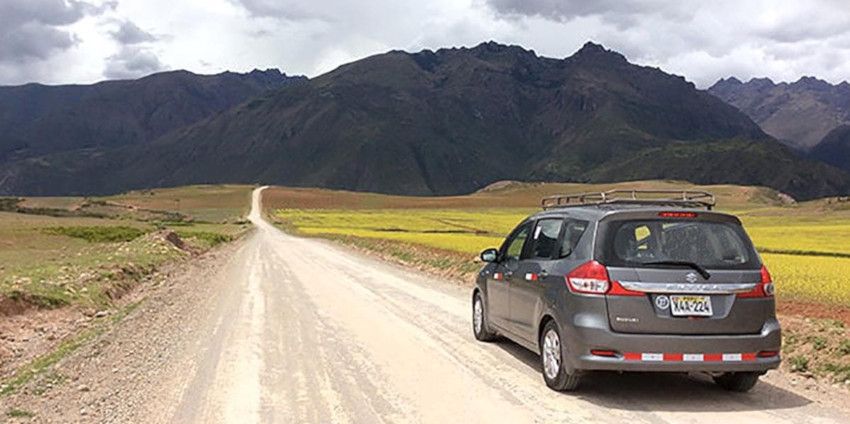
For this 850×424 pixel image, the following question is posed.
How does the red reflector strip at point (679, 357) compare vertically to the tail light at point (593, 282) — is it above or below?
below

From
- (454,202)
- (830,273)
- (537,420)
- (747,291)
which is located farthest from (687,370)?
(454,202)

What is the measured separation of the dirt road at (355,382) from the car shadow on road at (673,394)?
2 cm

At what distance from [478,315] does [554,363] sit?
147 inches

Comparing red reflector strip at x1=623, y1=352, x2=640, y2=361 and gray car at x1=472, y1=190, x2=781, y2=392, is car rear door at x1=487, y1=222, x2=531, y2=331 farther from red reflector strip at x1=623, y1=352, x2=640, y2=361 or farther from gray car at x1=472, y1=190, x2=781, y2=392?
red reflector strip at x1=623, y1=352, x2=640, y2=361

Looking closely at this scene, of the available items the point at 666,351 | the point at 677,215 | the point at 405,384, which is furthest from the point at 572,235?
the point at 405,384

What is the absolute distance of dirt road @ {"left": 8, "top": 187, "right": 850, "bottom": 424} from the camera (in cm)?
827

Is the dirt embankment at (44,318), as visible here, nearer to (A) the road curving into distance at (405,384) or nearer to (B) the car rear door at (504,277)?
(A) the road curving into distance at (405,384)

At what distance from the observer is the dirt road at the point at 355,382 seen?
27.1 ft

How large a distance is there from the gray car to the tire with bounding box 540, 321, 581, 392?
1 centimetres

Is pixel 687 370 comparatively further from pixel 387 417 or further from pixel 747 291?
pixel 387 417

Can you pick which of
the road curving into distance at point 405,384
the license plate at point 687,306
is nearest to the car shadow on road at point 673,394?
the road curving into distance at point 405,384

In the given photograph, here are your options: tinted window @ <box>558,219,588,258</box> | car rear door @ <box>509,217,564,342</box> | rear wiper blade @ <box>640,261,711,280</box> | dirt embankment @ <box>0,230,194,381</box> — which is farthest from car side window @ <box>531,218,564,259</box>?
dirt embankment @ <box>0,230,194,381</box>

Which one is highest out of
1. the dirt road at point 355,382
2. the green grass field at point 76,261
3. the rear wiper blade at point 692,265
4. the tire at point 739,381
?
the rear wiper blade at point 692,265

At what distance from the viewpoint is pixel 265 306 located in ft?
57.7
